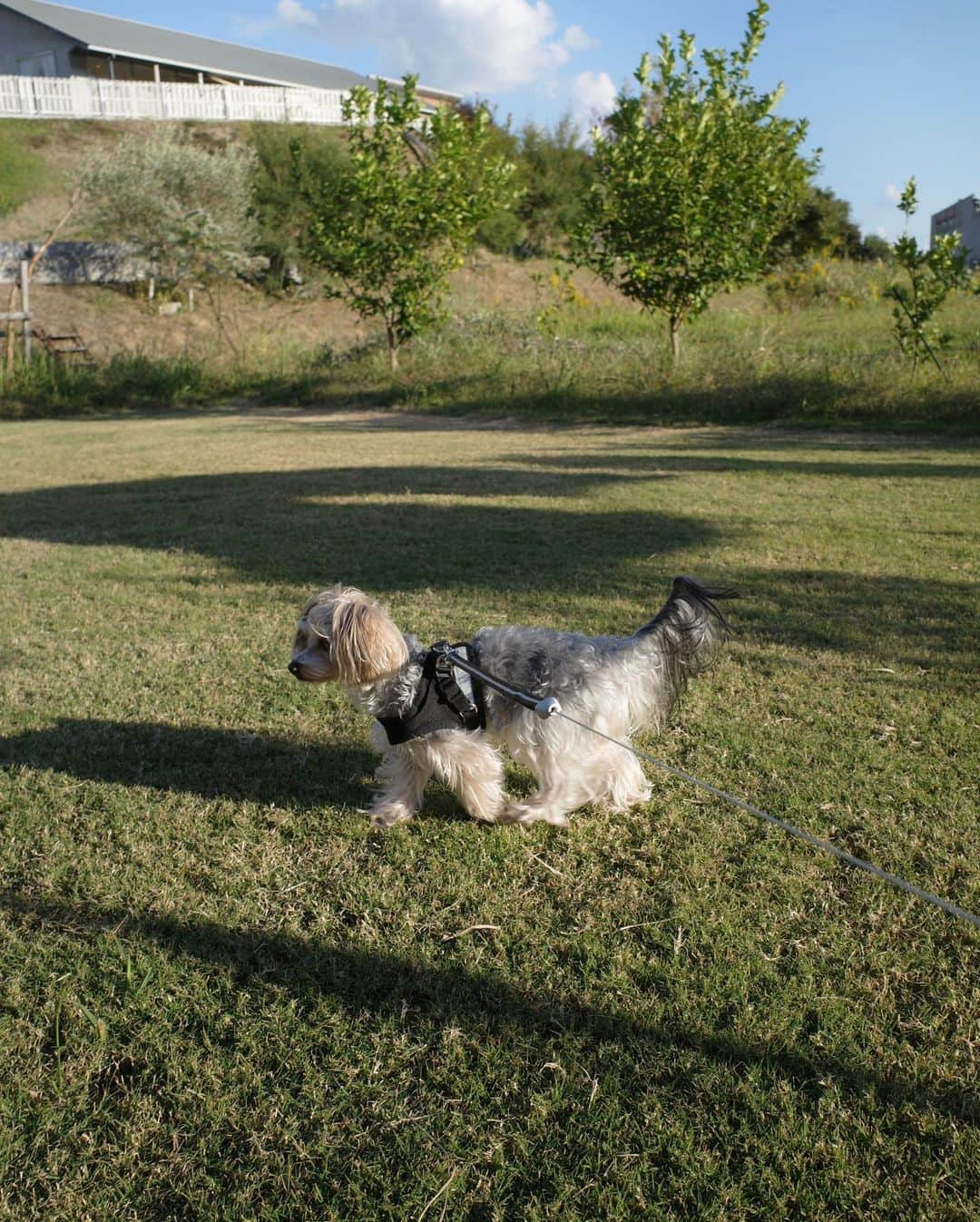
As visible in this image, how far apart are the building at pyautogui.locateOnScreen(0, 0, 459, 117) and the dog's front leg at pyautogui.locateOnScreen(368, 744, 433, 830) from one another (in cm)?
5279

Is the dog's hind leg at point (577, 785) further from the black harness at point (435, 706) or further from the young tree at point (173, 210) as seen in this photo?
the young tree at point (173, 210)

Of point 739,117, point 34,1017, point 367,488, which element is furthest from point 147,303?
point 34,1017

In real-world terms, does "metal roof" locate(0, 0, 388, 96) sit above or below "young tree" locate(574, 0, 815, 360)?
above

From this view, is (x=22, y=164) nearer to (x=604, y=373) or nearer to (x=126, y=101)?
(x=126, y=101)

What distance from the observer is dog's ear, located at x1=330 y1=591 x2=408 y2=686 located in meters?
3.24

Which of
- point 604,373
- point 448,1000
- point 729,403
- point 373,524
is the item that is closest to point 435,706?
point 448,1000

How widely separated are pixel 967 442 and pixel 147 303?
2593cm

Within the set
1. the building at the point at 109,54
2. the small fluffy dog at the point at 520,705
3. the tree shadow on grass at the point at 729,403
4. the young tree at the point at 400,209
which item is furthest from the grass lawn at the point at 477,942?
the building at the point at 109,54

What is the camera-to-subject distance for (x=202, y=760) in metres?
3.97

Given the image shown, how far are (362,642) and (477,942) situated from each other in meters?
1.04

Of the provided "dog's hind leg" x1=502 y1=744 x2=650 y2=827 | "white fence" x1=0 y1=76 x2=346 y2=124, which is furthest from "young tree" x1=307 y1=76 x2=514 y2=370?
"white fence" x1=0 y1=76 x2=346 y2=124

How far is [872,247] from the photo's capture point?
37.0 m

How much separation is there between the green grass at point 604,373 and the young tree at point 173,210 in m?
8.42

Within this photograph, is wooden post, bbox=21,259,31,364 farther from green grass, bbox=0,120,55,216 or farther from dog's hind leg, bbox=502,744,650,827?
dog's hind leg, bbox=502,744,650,827
